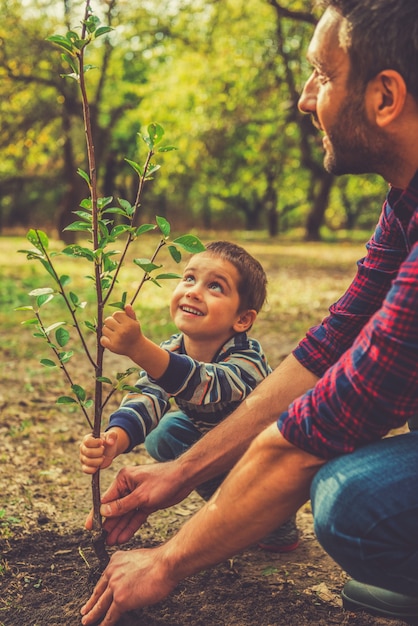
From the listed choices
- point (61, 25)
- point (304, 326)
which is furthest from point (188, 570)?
point (61, 25)

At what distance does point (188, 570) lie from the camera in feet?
6.38

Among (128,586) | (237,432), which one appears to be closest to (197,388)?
(237,432)

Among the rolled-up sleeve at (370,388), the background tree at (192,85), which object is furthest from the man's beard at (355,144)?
the background tree at (192,85)

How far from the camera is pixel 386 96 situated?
1.88 metres

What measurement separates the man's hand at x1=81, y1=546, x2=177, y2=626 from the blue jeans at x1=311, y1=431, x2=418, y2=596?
469 mm

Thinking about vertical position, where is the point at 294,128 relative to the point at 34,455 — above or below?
above

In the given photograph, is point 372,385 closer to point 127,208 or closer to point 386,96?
point 386,96

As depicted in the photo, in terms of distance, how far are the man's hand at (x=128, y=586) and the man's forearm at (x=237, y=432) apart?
0.34 metres

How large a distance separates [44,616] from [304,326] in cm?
596

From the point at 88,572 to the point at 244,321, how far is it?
1.09 m

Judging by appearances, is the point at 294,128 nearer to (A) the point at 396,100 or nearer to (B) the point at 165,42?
(B) the point at 165,42

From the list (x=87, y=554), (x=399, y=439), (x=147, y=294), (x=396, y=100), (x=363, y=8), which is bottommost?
(x=147, y=294)

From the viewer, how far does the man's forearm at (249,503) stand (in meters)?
1.84

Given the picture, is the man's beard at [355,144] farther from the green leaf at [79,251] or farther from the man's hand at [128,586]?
the man's hand at [128,586]
